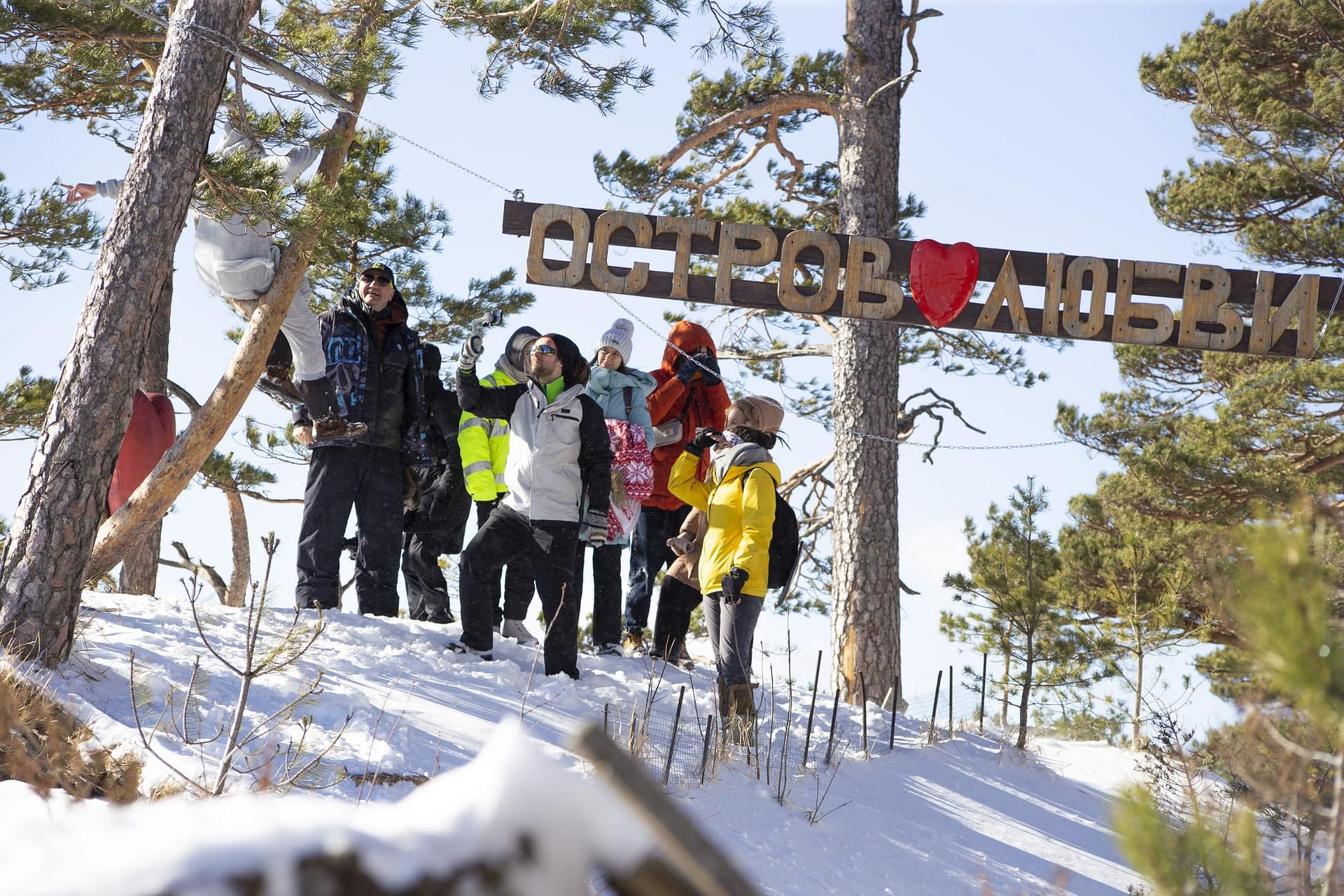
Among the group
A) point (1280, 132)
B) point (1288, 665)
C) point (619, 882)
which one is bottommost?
point (619, 882)

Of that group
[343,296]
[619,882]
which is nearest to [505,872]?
[619,882]

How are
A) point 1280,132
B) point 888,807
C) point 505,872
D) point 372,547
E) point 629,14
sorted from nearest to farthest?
point 505,872 < point 888,807 < point 372,547 < point 629,14 < point 1280,132

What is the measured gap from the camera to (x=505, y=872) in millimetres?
890

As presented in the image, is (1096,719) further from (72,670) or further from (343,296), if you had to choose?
(72,670)

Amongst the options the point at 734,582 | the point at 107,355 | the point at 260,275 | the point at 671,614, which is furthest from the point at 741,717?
the point at 260,275

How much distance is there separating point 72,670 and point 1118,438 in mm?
9903

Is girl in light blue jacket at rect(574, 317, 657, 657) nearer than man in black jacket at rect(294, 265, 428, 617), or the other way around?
man in black jacket at rect(294, 265, 428, 617)

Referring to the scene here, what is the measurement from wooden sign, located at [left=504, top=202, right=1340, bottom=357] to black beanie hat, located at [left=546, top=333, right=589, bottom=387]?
454mm

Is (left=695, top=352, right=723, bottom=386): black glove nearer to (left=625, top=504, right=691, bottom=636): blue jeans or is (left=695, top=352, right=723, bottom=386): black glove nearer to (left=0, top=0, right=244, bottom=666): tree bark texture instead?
(left=625, top=504, right=691, bottom=636): blue jeans

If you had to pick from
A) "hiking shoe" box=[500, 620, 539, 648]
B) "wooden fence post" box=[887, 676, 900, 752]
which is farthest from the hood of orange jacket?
"wooden fence post" box=[887, 676, 900, 752]

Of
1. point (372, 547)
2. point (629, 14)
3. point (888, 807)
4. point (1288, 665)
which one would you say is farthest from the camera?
point (629, 14)

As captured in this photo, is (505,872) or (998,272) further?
(998,272)

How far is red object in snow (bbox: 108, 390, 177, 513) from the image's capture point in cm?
641

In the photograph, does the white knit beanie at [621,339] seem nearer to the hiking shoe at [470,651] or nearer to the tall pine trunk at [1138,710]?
the hiking shoe at [470,651]
